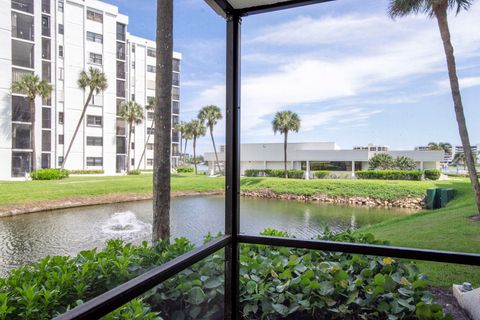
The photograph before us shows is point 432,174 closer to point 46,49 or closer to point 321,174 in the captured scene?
point 321,174

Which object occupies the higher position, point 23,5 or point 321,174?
point 23,5

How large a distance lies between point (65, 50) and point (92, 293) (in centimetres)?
113

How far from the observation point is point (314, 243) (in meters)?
1.83

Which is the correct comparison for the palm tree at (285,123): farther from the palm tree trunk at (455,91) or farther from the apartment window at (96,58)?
the apartment window at (96,58)

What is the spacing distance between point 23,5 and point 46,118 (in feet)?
1.45

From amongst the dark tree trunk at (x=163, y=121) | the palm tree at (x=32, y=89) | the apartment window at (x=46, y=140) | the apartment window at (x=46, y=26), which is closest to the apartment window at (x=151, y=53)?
the dark tree trunk at (x=163, y=121)

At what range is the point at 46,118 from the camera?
1.32 m

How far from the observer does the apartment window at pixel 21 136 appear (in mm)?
1197

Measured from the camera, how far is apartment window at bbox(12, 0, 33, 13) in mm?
1180

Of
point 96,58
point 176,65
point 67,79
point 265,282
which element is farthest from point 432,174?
point 67,79

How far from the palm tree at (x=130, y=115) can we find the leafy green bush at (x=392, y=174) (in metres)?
2.30

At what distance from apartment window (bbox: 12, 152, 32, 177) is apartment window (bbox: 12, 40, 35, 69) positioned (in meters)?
0.36

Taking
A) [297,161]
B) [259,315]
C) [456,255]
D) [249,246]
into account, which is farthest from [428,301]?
[297,161]

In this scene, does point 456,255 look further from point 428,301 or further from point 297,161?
point 297,161
